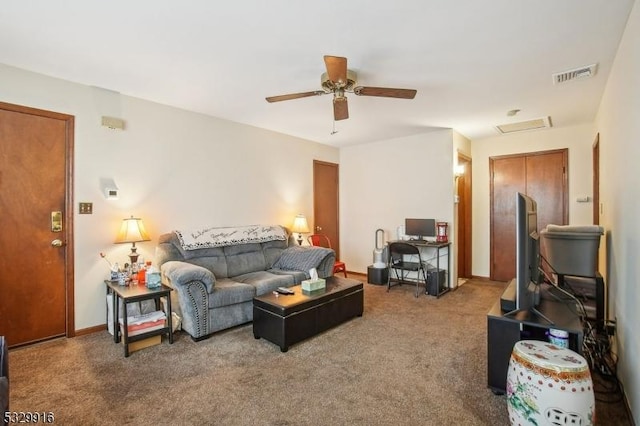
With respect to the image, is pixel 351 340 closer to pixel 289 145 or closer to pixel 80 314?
pixel 80 314

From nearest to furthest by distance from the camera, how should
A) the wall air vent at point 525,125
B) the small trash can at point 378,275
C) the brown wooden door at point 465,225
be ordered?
the wall air vent at point 525,125 → the small trash can at point 378,275 → the brown wooden door at point 465,225

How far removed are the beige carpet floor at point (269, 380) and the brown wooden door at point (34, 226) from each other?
0.27 meters

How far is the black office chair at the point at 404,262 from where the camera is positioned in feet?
14.8

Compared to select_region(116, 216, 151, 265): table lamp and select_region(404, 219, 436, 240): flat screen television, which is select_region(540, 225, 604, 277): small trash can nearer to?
select_region(404, 219, 436, 240): flat screen television

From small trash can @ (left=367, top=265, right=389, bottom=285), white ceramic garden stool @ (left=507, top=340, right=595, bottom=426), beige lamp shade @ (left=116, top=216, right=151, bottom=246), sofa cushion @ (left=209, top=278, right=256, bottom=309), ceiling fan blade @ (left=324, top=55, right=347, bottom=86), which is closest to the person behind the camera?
white ceramic garden stool @ (left=507, top=340, right=595, bottom=426)

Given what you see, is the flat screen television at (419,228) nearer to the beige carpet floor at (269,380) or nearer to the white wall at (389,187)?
the white wall at (389,187)

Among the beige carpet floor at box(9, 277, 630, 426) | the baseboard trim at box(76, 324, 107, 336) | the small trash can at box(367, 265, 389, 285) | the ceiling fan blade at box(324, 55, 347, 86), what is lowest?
the beige carpet floor at box(9, 277, 630, 426)

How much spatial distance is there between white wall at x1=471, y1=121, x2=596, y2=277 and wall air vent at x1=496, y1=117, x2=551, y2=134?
0.80 ft

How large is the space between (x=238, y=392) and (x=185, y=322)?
1.19 metres

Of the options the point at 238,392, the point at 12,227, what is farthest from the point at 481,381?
the point at 12,227

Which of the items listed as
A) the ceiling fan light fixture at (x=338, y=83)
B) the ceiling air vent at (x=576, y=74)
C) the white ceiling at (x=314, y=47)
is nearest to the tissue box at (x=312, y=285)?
the ceiling fan light fixture at (x=338, y=83)

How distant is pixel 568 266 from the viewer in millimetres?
2770

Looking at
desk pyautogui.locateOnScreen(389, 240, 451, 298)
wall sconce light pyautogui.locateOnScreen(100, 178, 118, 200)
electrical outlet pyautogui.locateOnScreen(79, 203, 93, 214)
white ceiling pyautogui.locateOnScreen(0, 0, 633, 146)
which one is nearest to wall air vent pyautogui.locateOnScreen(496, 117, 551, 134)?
white ceiling pyautogui.locateOnScreen(0, 0, 633, 146)

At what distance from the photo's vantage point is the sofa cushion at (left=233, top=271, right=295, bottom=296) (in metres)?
3.39
